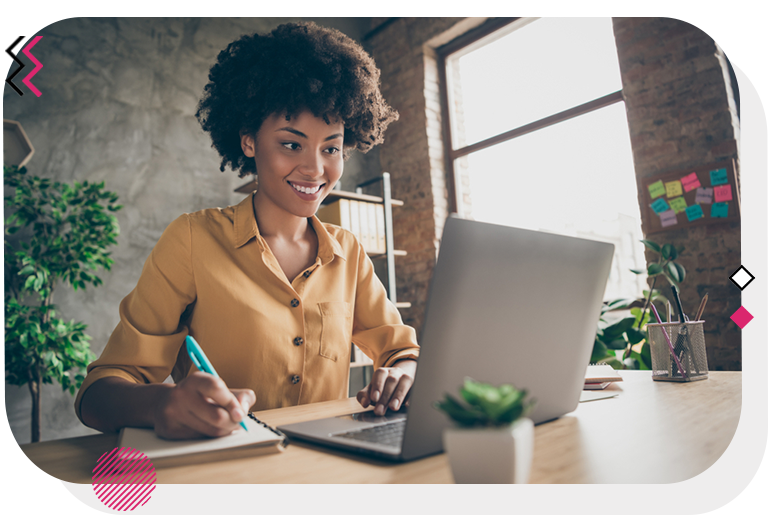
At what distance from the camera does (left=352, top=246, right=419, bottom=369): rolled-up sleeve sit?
118 centimetres

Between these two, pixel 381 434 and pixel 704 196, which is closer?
pixel 381 434

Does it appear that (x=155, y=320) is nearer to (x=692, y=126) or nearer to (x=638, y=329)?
(x=638, y=329)

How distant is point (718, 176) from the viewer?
2477mm

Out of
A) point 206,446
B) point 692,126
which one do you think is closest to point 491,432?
point 206,446

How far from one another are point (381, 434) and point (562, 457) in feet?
Result: 0.73

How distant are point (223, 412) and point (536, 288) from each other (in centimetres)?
42

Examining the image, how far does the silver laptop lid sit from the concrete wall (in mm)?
2902

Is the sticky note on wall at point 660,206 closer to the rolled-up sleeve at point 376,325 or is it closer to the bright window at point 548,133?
the bright window at point 548,133

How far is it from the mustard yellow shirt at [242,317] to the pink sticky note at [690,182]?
2.16 metres

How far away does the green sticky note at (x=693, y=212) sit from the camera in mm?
2555

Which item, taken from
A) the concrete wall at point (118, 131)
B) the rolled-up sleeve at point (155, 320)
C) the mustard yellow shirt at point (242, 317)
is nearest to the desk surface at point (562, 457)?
the rolled-up sleeve at point (155, 320)

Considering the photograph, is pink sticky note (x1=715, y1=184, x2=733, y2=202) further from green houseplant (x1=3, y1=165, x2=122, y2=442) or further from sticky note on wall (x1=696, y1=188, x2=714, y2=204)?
green houseplant (x1=3, y1=165, x2=122, y2=442)

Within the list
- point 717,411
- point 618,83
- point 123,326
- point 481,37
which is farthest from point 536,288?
point 481,37

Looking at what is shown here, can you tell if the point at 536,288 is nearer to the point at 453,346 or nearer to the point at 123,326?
the point at 453,346
